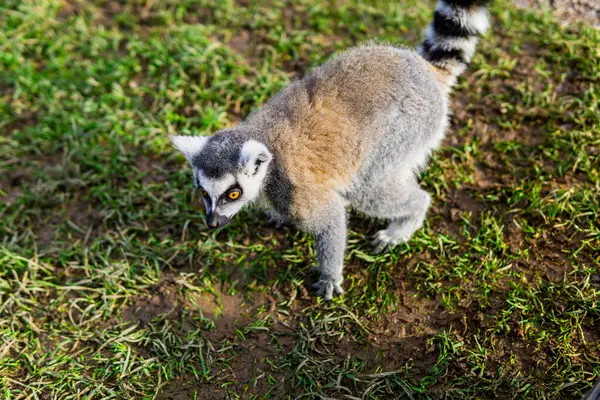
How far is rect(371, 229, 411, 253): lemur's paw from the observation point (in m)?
4.16

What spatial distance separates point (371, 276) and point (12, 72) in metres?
4.53

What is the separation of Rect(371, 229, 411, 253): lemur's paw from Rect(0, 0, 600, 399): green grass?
76 millimetres

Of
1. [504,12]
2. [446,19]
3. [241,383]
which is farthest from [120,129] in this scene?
[504,12]

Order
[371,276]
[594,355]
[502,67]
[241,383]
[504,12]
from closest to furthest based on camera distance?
1. [594,355]
2. [241,383]
3. [371,276]
4. [502,67]
5. [504,12]

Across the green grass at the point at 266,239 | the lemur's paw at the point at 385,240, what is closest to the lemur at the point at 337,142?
the lemur's paw at the point at 385,240

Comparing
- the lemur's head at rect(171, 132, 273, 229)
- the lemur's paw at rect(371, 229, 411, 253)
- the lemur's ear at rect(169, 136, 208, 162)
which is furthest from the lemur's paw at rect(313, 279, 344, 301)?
the lemur's ear at rect(169, 136, 208, 162)

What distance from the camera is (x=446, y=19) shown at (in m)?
3.87

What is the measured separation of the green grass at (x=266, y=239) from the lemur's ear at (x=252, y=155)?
113 centimetres

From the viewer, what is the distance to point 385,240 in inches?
165

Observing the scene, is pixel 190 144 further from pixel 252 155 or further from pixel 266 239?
pixel 266 239

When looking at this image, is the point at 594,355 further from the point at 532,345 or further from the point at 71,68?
the point at 71,68

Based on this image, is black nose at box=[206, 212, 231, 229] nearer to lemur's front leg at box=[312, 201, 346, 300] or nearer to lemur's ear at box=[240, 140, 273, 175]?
lemur's ear at box=[240, 140, 273, 175]

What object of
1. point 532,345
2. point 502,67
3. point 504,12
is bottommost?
point 532,345

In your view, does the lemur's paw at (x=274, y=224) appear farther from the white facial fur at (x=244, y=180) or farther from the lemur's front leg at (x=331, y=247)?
the white facial fur at (x=244, y=180)
